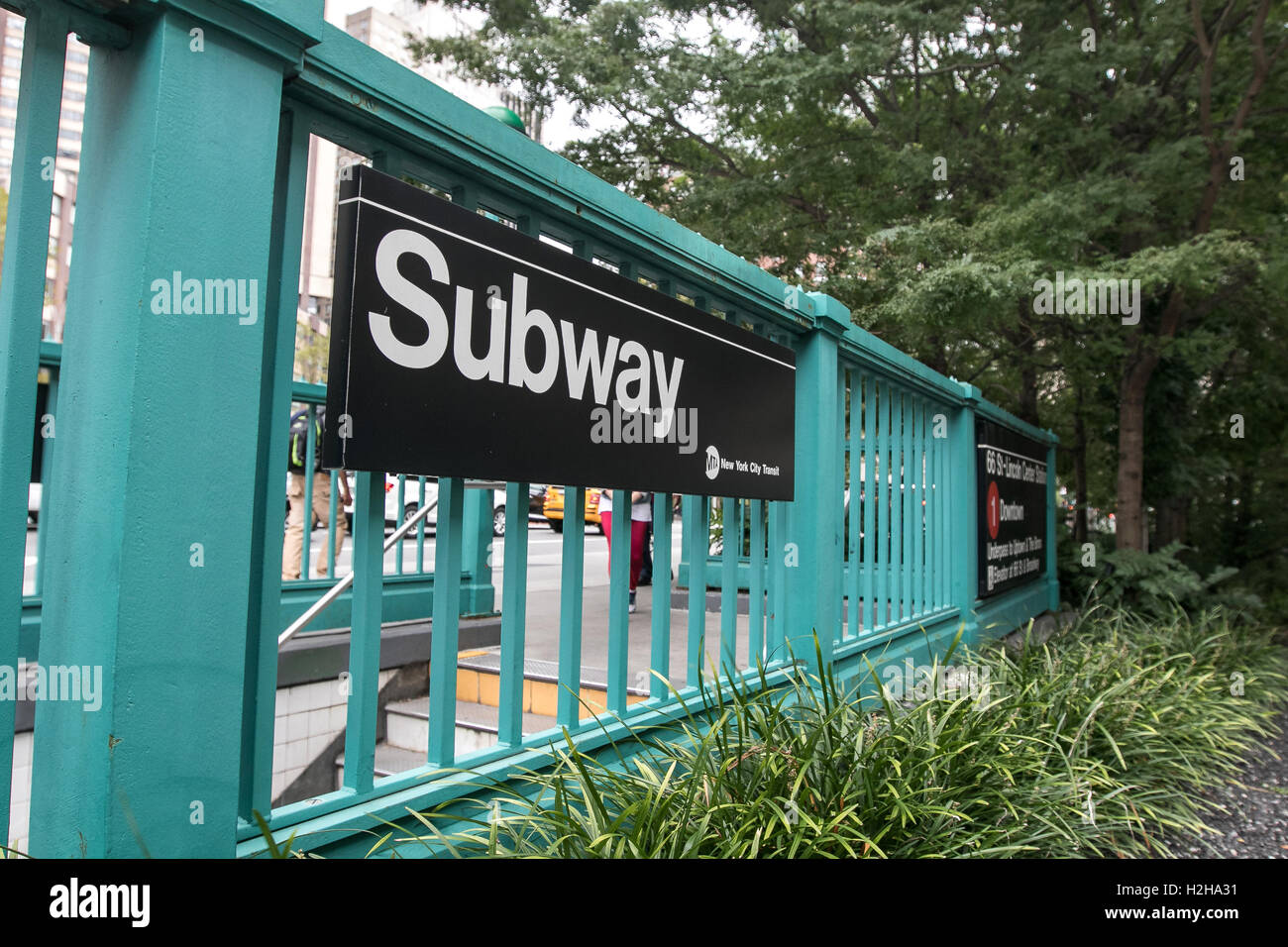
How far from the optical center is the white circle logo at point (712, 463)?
3.19 m

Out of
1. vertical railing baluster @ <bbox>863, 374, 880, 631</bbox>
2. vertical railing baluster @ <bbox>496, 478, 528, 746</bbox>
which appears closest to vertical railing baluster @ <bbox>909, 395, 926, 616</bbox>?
vertical railing baluster @ <bbox>863, 374, 880, 631</bbox>

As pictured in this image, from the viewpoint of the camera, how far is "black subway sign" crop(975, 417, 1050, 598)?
7020 millimetres

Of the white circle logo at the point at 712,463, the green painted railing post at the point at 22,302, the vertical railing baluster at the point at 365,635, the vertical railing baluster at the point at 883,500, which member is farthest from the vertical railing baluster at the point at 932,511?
the green painted railing post at the point at 22,302

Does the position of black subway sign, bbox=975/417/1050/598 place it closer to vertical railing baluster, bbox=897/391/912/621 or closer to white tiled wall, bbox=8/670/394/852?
vertical railing baluster, bbox=897/391/912/621

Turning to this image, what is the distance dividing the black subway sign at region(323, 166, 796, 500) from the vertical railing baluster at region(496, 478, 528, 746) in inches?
6.5

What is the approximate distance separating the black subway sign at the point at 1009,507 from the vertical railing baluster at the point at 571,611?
5048 millimetres

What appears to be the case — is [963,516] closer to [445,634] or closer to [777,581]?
[777,581]

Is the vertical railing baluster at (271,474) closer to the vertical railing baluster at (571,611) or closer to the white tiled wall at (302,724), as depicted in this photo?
the vertical railing baluster at (571,611)

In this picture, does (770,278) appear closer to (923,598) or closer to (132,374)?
(132,374)

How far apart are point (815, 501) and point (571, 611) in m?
1.79

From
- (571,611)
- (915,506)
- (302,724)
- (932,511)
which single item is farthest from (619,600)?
(932,511)

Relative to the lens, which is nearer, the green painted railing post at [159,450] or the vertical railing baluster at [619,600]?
the green painted railing post at [159,450]

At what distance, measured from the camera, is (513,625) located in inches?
93.9
